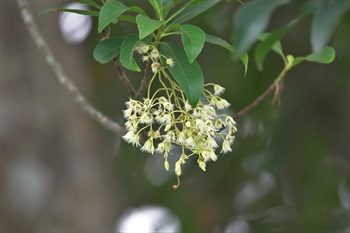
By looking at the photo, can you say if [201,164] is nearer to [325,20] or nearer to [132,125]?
[132,125]

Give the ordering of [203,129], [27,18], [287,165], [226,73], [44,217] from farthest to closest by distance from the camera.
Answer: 1. [287,165]
2. [226,73]
3. [44,217]
4. [27,18]
5. [203,129]

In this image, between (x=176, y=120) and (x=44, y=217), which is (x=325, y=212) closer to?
(x=44, y=217)

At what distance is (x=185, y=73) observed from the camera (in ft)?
4.45

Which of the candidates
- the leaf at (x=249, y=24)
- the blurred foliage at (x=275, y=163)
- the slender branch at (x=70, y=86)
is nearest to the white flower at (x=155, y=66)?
the leaf at (x=249, y=24)

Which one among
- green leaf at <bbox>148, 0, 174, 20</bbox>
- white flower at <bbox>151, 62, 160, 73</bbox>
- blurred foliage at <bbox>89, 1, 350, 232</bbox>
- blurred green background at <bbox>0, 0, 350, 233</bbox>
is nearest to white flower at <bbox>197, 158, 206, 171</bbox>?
white flower at <bbox>151, 62, 160, 73</bbox>

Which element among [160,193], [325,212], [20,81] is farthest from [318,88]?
[20,81]

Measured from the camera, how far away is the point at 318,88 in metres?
3.95

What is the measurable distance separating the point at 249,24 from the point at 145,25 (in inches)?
12.4

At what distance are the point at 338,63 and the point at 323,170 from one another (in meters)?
0.68

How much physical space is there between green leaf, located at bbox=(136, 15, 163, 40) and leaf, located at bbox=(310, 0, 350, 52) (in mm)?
338

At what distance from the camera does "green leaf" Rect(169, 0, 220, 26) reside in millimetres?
1379

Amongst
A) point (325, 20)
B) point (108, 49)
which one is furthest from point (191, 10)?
point (325, 20)

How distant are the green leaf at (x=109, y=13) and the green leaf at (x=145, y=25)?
0.18 ft

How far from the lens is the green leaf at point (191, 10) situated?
138 centimetres
